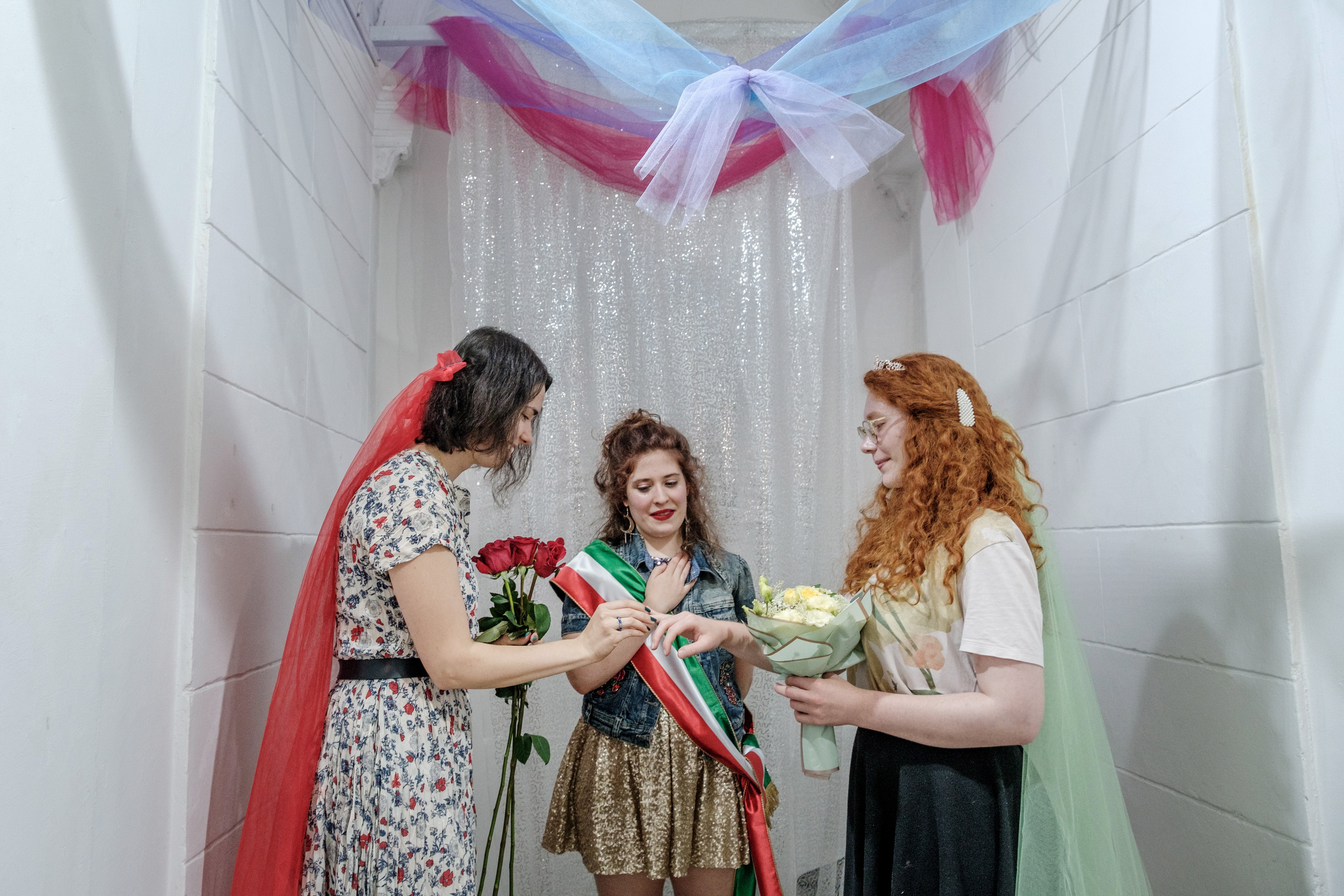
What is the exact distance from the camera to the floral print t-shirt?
1.19 meters

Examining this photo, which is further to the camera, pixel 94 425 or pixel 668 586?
pixel 668 586

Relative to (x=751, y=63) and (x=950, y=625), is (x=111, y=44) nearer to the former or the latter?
(x=751, y=63)

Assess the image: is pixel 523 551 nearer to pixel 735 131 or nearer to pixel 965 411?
pixel 965 411

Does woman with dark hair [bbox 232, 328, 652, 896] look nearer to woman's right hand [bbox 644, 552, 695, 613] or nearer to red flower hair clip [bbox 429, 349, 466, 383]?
red flower hair clip [bbox 429, 349, 466, 383]

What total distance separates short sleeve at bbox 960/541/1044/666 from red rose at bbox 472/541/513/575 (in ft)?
2.50

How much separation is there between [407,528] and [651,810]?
0.77m

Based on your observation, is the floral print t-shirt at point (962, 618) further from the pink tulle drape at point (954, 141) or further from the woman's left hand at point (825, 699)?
the pink tulle drape at point (954, 141)

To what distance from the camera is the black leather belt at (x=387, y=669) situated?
1.29m

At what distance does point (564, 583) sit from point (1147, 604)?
45.5 inches

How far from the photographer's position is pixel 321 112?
1990 millimetres

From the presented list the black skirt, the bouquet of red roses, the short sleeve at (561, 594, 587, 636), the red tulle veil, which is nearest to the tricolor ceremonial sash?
the short sleeve at (561, 594, 587, 636)

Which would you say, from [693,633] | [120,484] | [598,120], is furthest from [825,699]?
[598,120]

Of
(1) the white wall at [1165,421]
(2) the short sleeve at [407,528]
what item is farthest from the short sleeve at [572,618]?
(1) the white wall at [1165,421]

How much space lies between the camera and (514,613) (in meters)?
1.50
